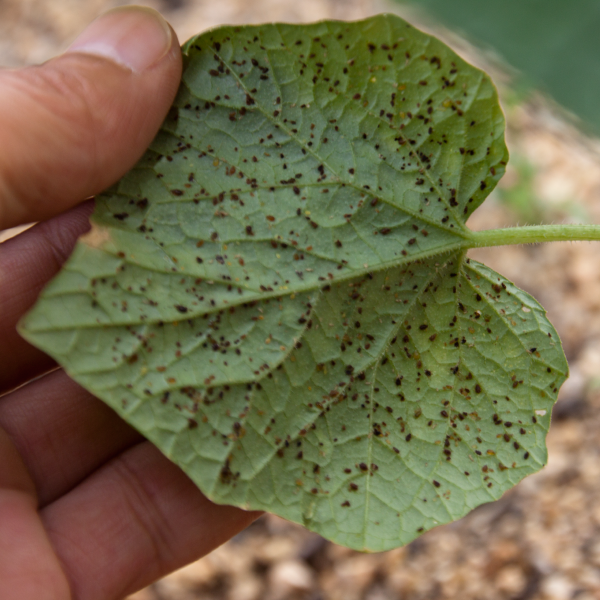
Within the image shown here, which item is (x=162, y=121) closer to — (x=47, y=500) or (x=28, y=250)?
(x=28, y=250)

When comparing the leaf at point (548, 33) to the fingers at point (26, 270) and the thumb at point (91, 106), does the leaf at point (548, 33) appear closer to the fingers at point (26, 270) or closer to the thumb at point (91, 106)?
the thumb at point (91, 106)

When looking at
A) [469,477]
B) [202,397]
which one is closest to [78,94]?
[202,397]

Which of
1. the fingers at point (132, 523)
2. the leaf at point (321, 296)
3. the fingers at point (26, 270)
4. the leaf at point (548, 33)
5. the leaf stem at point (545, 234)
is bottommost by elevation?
the fingers at point (132, 523)

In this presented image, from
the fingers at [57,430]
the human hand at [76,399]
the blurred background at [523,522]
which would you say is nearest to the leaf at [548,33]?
the blurred background at [523,522]

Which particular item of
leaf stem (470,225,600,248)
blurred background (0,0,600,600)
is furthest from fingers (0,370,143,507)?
leaf stem (470,225,600,248)

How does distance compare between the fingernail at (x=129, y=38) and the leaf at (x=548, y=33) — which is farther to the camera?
the leaf at (x=548, y=33)

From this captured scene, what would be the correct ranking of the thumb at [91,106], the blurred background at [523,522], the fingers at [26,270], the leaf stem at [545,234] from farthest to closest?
the blurred background at [523,522]
the fingers at [26,270]
the leaf stem at [545,234]
the thumb at [91,106]
